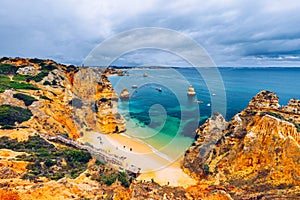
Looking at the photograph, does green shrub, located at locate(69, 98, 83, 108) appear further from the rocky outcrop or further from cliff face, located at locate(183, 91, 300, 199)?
cliff face, located at locate(183, 91, 300, 199)

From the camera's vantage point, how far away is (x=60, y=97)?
31812mm

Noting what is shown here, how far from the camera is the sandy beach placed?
67.6ft

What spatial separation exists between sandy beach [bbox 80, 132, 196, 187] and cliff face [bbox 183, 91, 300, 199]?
59.3 inches

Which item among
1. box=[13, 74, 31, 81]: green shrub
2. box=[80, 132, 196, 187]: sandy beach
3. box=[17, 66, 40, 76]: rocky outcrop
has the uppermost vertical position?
box=[17, 66, 40, 76]: rocky outcrop

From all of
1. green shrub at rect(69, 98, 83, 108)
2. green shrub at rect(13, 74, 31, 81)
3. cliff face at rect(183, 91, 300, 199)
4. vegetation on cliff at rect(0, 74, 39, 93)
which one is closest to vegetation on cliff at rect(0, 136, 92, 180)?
cliff face at rect(183, 91, 300, 199)

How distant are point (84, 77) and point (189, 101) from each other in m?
28.3

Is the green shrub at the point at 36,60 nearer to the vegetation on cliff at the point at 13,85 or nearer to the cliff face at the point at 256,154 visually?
the vegetation on cliff at the point at 13,85

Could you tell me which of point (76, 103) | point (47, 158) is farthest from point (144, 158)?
point (76, 103)

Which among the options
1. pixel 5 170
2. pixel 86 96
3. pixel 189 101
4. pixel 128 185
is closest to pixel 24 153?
pixel 5 170

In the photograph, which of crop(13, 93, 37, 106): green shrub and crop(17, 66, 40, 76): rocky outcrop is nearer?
crop(13, 93, 37, 106): green shrub

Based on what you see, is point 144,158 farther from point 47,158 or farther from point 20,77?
point 20,77

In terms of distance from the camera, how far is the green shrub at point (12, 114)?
1988 centimetres

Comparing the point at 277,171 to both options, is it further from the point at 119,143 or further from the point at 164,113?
the point at 164,113

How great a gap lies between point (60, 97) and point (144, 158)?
1469 cm
